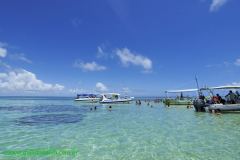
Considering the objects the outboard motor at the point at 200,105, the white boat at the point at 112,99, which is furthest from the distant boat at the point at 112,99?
the outboard motor at the point at 200,105

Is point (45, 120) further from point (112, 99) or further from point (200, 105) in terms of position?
point (112, 99)

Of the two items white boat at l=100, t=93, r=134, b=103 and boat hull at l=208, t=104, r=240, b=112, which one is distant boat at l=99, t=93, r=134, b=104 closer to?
white boat at l=100, t=93, r=134, b=103

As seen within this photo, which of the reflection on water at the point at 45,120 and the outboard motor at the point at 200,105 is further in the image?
the outboard motor at the point at 200,105

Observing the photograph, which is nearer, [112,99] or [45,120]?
[45,120]

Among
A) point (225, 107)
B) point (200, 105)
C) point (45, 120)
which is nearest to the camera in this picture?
point (45, 120)

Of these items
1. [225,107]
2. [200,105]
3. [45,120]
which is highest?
[200,105]

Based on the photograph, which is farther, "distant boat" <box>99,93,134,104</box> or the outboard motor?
"distant boat" <box>99,93,134,104</box>

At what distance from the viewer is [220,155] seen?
1320 centimetres

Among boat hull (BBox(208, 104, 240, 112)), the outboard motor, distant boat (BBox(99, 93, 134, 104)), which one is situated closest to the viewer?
boat hull (BBox(208, 104, 240, 112))

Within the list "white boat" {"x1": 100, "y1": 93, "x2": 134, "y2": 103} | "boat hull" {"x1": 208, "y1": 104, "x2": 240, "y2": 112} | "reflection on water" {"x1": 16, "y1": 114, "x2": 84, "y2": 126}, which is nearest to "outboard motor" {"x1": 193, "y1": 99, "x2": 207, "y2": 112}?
"boat hull" {"x1": 208, "y1": 104, "x2": 240, "y2": 112}

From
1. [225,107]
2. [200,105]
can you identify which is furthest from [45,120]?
[225,107]

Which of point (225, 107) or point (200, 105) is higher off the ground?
point (200, 105)

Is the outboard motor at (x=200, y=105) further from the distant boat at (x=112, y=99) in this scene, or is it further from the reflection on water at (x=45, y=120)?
the distant boat at (x=112, y=99)

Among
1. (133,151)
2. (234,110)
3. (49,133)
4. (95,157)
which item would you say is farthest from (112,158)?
(234,110)
